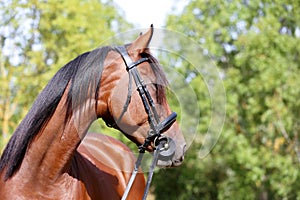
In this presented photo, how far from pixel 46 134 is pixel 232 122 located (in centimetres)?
1107

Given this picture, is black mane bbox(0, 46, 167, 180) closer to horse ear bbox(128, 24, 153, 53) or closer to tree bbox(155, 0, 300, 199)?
horse ear bbox(128, 24, 153, 53)

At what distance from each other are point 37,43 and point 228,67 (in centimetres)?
559

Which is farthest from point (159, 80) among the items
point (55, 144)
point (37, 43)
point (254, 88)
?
point (254, 88)

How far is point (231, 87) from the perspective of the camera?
45.8ft

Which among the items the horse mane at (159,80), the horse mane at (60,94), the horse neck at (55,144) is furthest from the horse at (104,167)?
the horse mane at (159,80)

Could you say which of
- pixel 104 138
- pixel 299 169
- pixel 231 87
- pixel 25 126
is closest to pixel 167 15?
pixel 231 87

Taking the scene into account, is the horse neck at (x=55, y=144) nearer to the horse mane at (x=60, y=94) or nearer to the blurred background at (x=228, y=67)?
the horse mane at (x=60, y=94)

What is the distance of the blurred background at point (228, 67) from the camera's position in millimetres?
11062

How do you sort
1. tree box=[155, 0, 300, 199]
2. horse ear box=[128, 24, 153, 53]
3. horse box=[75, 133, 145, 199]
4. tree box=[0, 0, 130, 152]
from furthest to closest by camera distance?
1. tree box=[155, 0, 300, 199]
2. tree box=[0, 0, 130, 152]
3. horse box=[75, 133, 145, 199]
4. horse ear box=[128, 24, 153, 53]

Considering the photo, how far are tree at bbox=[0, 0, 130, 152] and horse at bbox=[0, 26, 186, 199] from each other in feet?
22.5

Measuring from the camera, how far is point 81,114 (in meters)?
3.58

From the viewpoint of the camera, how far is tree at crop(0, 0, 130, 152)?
425 inches

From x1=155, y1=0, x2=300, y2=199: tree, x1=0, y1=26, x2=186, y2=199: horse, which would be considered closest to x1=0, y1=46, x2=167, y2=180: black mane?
x1=0, y1=26, x2=186, y2=199: horse

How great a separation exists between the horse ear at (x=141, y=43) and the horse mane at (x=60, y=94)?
0.60ft
